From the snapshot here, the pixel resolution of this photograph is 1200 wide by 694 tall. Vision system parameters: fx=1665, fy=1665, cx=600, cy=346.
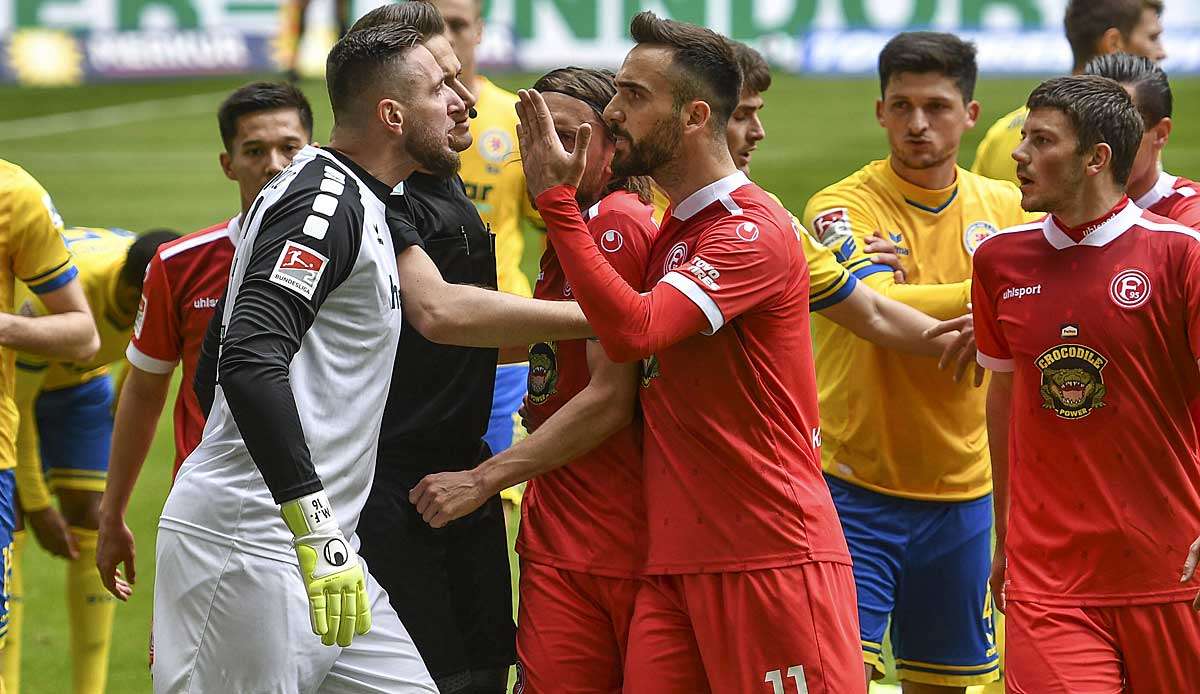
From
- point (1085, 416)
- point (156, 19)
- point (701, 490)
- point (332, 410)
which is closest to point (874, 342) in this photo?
point (1085, 416)

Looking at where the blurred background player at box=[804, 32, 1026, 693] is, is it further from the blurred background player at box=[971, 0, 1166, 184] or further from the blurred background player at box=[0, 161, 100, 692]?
the blurred background player at box=[0, 161, 100, 692]

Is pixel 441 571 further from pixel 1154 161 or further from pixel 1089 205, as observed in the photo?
pixel 1154 161

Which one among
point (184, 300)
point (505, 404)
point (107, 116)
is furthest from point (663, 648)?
point (107, 116)

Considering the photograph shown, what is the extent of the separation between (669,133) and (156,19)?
1103 inches

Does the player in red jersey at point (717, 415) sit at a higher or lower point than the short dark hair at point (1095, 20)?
lower

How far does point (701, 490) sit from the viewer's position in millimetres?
4449

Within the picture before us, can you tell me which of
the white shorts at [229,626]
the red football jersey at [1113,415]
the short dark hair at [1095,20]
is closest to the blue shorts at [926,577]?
the red football jersey at [1113,415]

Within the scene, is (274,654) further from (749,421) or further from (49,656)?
(49,656)

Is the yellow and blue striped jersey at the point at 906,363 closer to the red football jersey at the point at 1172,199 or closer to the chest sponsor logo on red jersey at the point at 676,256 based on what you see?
the red football jersey at the point at 1172,199

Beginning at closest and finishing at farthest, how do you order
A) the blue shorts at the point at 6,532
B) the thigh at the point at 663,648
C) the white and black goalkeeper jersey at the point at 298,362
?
the white and black goalkeeper jersey at the point at 298,362 → the thigh at the point at 663,648 → the blue shorts at the point at 6,532

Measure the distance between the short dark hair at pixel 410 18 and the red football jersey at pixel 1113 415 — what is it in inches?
75.4

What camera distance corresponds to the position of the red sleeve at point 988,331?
504cm

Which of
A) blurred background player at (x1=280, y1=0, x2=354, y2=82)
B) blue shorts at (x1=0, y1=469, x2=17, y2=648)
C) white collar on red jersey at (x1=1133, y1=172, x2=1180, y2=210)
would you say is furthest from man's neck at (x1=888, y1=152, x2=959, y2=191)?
blurred background player at (x1=280, y1=0, x2=354, y2=82)

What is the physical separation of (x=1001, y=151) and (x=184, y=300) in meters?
3.73
